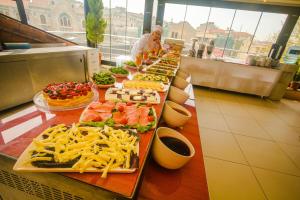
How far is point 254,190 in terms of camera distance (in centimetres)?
191

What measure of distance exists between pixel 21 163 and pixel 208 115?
11.8ft

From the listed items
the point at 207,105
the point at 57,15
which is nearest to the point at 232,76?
the point at 207,105

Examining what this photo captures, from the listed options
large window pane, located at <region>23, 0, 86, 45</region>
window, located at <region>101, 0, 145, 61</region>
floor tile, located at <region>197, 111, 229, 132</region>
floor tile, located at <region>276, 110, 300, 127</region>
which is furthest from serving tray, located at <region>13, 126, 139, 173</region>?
window, located at <region>101, 0, 145, 61</region>

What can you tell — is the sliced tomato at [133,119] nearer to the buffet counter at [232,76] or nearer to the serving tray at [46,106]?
the serving tray at [46,106]

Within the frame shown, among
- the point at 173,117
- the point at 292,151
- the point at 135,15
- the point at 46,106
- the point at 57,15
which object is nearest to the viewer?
the point at 46,106

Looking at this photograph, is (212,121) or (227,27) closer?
(212,121)

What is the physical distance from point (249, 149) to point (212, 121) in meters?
0.92

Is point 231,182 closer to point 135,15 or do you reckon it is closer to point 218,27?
point 218,27

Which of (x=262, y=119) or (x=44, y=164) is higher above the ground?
(x=44, y=164)

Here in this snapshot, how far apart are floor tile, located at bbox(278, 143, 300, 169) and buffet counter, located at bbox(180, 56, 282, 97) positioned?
2790 mm

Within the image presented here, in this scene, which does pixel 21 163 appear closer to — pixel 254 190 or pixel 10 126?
pixel 10 126

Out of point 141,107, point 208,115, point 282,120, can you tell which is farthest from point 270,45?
point 141,107

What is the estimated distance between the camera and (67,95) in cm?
119

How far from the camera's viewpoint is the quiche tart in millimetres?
1152
